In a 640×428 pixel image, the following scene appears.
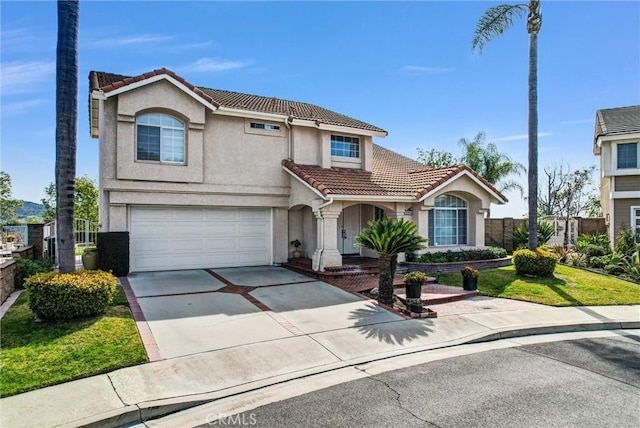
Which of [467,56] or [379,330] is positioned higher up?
[467,56]

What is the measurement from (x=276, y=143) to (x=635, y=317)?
1388 cm

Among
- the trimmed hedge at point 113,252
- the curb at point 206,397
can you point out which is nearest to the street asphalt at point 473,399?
the curb at point 206,397

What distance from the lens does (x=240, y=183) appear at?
16250mm

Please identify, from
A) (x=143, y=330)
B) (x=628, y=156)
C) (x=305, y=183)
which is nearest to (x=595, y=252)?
(x=628, y=156)

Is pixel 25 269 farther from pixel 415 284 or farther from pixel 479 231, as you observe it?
pixel 479 231

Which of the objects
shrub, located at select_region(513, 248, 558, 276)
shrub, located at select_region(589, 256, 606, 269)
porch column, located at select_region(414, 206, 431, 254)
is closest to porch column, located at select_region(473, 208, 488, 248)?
shrub, located at select_region(513, 248, 558, 276)

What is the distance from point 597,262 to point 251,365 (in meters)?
17.2

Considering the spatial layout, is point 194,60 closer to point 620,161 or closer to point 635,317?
point 635,317

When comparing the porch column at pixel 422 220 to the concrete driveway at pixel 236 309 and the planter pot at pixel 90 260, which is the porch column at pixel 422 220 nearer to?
the concrete driveway at pixel 236 309

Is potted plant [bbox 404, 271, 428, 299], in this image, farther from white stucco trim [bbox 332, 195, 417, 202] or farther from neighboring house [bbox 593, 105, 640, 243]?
neighboring house [bbox 593, 105, 640, 243]

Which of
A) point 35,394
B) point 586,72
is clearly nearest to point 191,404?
point 35,394

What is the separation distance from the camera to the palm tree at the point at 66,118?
844cm

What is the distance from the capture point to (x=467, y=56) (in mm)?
17391

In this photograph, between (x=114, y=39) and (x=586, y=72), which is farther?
(x=586, y=72)
